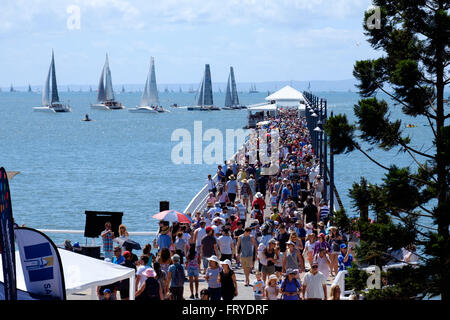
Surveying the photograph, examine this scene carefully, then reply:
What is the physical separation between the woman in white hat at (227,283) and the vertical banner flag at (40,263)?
3576 millimetres

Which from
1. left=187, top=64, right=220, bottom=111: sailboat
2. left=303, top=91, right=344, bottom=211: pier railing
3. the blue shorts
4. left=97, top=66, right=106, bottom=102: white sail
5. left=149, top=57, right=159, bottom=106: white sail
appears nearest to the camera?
the blue shorts

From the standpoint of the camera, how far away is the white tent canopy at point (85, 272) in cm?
1085

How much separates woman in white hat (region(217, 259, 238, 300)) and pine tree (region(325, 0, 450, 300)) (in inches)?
94.0

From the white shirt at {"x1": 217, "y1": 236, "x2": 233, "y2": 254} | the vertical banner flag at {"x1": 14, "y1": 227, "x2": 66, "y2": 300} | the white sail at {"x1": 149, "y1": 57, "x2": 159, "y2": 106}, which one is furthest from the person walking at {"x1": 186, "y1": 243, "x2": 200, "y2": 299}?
the white sail at {"x1": 149, "y1": 57, "x2": 159, "y2": 106}

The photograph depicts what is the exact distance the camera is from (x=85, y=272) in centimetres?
1116

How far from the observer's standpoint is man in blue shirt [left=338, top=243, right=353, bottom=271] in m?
14.2

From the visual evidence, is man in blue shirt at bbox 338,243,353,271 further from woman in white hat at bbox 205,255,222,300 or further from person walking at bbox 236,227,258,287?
woman in white hat at bbox 205,255,222,300

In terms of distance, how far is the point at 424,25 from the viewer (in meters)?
12.0

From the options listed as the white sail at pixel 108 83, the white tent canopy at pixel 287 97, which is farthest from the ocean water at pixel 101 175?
the white sail at pixel 108 83

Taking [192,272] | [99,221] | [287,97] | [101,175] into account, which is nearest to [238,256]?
[192,272]

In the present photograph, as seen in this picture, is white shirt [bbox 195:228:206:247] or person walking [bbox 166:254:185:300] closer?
person walking [bbox 166:254:185:300]
